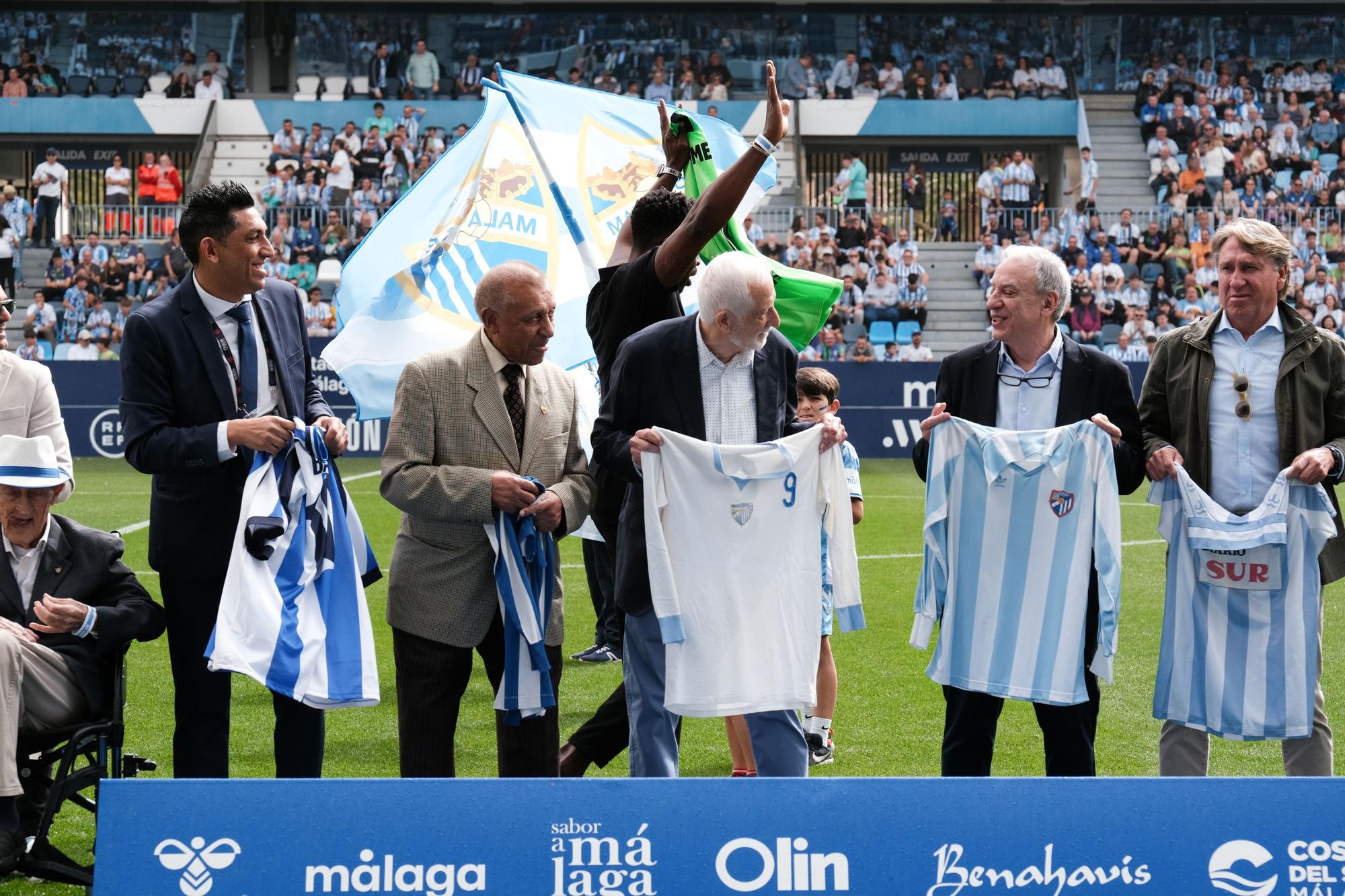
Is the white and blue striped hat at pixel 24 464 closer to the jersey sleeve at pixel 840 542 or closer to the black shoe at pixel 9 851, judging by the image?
the black shoe at pixel 9 851

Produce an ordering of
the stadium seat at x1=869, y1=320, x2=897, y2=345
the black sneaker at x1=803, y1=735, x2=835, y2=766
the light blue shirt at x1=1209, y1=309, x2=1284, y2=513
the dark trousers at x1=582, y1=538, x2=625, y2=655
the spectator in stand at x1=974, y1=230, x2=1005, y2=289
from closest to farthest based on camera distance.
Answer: the light blue shirt at x1=1209, y1=309, x2=1284, y2=513
the black sneaker at x1=803, y1=735, x2=835, y2=766
the dark trousers at x1=582, y1=538, x2=625, y2=655
the stadium seat at x1=869, y1=320, x2=897, y2=345
the spectator in stand at x1=974, y1=230, x2=1005, y2=289

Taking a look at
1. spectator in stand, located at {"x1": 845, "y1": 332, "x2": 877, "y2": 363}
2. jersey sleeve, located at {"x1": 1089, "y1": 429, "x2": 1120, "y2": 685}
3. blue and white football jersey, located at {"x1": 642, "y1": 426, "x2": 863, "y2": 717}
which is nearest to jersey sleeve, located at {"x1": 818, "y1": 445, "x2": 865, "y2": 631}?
blue and white football jersey, located at {"x1": 642, "y1": 426, "x2": 863, "y2": 717}

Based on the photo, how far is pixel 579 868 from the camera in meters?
3.35

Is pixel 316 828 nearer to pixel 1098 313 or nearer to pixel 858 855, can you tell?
pixel 858 855

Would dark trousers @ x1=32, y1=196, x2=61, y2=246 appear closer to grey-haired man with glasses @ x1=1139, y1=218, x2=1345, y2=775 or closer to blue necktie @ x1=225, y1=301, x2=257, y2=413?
blue necktie @ x1=225, y1=301, x2=257, y2=413

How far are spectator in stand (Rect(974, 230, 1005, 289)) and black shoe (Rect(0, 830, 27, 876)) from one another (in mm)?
24134

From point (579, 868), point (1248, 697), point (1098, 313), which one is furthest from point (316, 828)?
point (1098, 313)

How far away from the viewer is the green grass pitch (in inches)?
244

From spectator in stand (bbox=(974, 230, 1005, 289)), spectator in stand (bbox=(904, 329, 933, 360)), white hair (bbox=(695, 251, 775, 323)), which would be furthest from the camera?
spectator in stand (bbox=(974, 230, 1005, 289))

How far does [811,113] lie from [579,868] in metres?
30.9

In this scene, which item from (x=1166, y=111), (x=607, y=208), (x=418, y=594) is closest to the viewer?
Result: (x=418, y=594)

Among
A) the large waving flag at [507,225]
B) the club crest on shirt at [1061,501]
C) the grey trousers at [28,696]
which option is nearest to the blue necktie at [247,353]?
the grey trousers at [28,696]

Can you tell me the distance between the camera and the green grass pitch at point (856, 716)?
6.20 meters

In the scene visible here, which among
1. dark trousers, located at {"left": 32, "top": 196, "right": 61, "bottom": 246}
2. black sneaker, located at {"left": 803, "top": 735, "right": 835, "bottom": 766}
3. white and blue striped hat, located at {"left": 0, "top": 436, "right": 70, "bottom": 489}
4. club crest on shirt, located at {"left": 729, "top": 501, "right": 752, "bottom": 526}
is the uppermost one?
dark trousers, located at {"left": 32, "top": 196, "right": 61, "bottom": 246}
